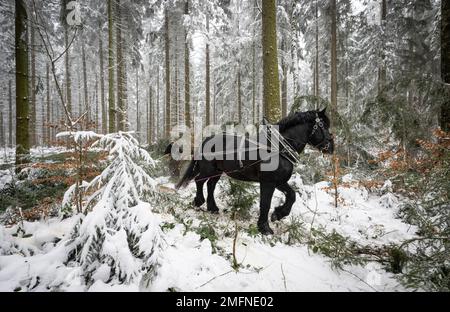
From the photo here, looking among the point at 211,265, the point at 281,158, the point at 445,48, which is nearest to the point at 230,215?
the point at 281,158

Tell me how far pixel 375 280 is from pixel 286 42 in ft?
47.7

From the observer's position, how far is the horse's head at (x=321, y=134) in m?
4.39

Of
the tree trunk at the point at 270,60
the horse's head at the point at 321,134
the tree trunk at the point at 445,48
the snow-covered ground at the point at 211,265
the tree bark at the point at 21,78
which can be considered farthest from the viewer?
the tree bark at the point at 21,78

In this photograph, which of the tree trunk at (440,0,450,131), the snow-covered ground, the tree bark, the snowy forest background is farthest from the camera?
the tree bark

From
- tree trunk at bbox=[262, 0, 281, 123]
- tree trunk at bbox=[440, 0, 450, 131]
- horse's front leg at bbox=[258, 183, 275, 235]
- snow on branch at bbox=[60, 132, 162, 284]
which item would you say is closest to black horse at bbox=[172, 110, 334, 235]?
horse's front leg at bbox=[258, 183, 275, 235]

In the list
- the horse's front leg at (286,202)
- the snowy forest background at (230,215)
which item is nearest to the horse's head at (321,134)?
the horse's front leg at (286,202)

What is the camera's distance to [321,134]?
4.41m

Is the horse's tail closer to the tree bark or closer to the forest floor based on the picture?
the forest floor

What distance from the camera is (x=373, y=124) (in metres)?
5.97

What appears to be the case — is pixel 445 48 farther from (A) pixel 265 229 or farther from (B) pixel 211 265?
(B) pixel 211 265

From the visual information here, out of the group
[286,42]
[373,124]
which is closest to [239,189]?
[373,124]

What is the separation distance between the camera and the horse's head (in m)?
4.39

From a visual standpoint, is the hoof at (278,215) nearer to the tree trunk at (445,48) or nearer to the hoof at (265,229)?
the hoof at (265,229)

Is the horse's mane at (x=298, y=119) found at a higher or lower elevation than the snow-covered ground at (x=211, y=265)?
higher
